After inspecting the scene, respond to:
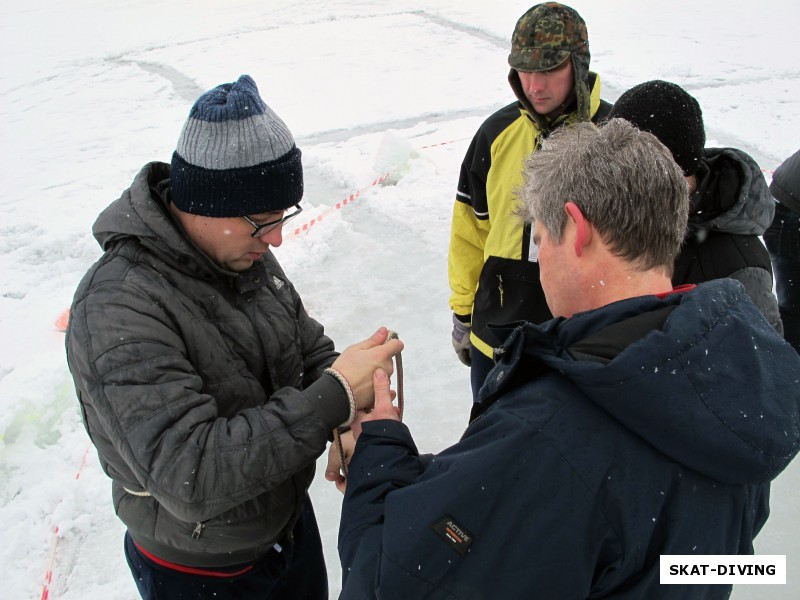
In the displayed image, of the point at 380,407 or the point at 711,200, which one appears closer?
the point at 380,407

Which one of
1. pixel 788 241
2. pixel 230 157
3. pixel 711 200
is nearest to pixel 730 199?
pixel 711 200

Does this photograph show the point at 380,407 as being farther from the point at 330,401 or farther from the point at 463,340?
the point at 463,340

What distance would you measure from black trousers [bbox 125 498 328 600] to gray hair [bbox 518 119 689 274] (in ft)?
4.00

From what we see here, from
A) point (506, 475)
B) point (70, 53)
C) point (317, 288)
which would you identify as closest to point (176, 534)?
point (506, 475)

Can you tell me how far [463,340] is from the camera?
301cm

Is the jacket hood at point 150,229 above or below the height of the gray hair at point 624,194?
below

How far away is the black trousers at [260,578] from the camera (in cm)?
169

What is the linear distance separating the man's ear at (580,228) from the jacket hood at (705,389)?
18 centimetres

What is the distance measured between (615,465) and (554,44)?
194cm

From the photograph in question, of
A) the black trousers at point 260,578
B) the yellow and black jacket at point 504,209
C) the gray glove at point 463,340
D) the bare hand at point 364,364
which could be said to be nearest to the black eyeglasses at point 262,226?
the bare hand at point 364,364

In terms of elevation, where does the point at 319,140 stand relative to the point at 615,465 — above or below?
below

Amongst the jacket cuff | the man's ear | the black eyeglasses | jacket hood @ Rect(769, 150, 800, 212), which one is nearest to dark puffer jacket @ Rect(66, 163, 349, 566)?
the jacket cuff

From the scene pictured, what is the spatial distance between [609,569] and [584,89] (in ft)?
6.29

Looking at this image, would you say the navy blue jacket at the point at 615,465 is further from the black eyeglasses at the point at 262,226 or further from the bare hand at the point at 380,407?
the black eyeglasses at the point at 262,226
